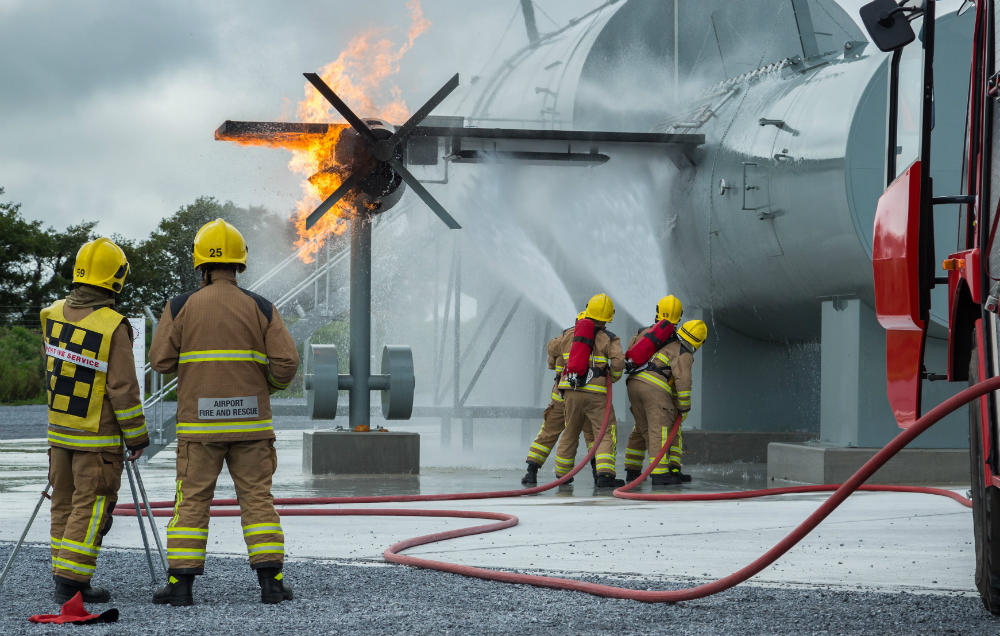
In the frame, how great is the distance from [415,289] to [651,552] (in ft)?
39.2

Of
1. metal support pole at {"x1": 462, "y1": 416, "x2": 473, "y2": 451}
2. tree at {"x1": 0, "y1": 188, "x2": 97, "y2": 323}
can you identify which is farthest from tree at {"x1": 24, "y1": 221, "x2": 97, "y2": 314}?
metal support pole at {"x1": 462, "y1": 416, "x2": 473, "y2": 451}

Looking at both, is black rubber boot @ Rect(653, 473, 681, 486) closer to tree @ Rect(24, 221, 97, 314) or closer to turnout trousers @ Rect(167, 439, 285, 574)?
turnout trousers @ Rect(167, 439, 285, 574)

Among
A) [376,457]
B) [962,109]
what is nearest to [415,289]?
[376,457]

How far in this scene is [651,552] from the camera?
5848 mm

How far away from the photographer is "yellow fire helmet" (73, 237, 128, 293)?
15.5ft

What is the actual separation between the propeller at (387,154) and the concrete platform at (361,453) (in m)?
2.18

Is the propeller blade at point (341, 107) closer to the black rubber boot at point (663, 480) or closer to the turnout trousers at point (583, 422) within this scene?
the turnout trousers at point (583, 422)

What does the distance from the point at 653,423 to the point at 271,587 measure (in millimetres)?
6052

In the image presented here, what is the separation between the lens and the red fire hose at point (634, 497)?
3377mm

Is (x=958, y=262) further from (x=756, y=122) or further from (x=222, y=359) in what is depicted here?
(x=756, y=122)

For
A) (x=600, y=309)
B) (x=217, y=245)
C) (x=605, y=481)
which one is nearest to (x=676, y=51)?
(x=600, y=309)

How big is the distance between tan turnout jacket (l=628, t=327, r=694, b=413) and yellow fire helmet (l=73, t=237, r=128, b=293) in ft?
20.1

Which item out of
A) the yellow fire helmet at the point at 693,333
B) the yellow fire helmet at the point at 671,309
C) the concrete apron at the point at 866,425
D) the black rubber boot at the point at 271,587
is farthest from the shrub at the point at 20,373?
the black rubber boot at the point at 271,587

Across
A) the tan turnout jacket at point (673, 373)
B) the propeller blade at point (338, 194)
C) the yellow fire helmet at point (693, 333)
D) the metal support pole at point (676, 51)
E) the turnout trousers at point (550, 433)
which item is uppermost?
the metal support pole at point (676, 51)
